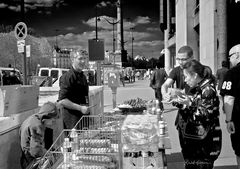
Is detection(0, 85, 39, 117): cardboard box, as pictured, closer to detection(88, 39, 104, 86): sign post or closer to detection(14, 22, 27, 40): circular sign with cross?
detection(88, 39, 104, 86): sign post

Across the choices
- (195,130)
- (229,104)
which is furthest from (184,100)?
(229,104)

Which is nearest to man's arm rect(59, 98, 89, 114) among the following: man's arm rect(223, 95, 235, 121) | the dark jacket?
man's arm rect(223, 95, 235, 121)

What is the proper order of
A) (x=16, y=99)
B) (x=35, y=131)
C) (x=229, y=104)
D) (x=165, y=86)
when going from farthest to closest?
(x=165, y=86) < (x=16, y=99) < (x=35, y=131) < (x=229, y=104)

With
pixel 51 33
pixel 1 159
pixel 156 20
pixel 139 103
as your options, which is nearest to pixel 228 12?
pixel 139 103

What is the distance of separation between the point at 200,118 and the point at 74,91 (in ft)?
5.86

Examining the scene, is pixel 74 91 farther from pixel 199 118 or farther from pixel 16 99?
pixel 199 118

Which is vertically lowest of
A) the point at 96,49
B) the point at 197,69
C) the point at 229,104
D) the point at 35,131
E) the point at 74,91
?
the point at 35,131

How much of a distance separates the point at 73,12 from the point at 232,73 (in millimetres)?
56926

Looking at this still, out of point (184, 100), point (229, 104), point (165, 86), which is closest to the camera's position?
point (184, 100)

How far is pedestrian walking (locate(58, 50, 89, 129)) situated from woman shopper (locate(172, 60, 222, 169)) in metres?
1.43

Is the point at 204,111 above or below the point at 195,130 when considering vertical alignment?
above

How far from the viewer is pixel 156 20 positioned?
217ft

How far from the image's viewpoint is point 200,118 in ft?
11.8

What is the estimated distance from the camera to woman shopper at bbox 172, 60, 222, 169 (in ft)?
11.7
